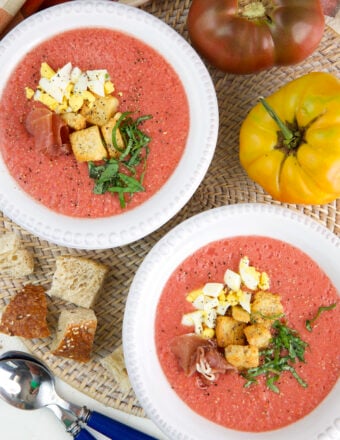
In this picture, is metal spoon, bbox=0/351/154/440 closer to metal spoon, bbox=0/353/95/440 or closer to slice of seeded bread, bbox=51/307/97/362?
metal spoon, bbox=0/353/95/440

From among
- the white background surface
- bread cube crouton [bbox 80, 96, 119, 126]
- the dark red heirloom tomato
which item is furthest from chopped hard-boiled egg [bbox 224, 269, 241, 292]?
the white background surface

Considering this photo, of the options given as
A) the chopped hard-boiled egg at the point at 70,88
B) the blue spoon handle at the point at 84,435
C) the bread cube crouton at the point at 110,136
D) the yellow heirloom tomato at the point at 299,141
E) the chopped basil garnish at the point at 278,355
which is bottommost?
the blue spoon handle at the point at 84,435

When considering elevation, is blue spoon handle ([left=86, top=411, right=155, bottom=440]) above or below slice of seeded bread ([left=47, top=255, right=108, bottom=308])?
below

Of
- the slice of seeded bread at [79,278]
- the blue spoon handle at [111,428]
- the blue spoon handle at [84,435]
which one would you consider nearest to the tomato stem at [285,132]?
the slice of seeded bread at [79,278]

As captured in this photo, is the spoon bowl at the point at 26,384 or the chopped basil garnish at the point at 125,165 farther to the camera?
the spoon bowl at the point at 26,384

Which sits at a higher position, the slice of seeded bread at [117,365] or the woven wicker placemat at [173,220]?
the woven wicker placemat at [173,220]

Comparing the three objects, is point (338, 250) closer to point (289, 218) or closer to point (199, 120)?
point (289, 218)

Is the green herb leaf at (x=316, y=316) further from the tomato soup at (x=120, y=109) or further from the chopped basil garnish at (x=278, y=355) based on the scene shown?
the tomato soup at (x=120, y=109)
